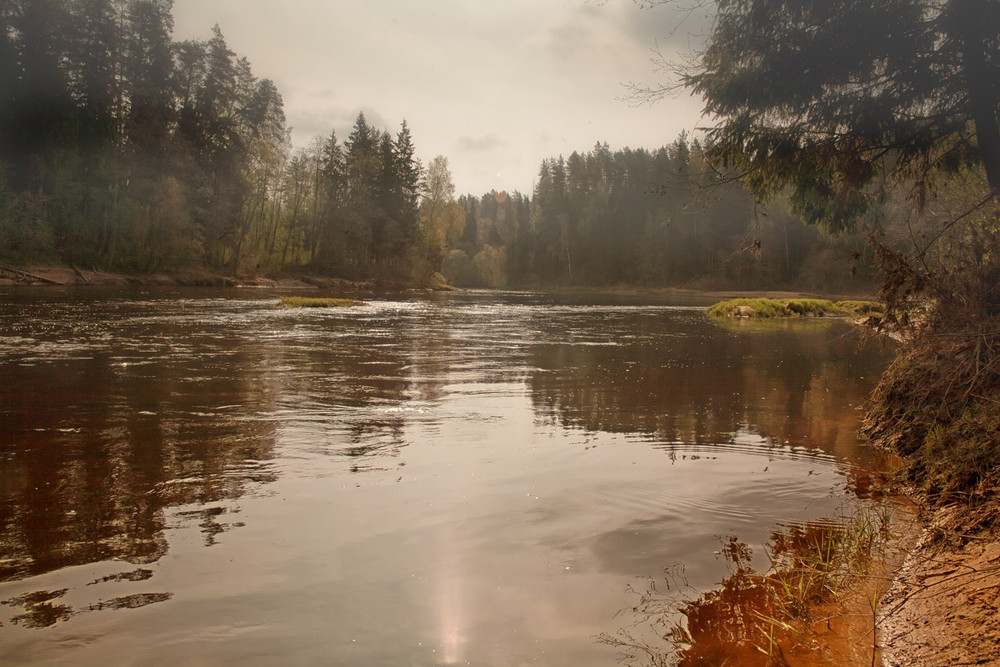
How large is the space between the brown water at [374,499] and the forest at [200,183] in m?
22.3

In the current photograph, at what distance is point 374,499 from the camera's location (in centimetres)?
544

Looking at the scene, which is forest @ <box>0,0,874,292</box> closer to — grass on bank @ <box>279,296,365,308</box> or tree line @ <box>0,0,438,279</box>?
tree line @ <box>0,0,438,279</box>

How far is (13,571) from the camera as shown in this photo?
390 cm

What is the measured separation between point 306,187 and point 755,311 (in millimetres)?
→ 55314

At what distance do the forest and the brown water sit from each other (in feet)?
73.2

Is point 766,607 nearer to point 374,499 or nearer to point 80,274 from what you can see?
point 374,499

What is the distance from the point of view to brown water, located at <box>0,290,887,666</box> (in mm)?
3396

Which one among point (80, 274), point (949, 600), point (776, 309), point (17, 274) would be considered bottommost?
point (949, 600)

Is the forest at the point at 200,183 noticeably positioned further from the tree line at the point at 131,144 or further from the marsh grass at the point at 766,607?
the marsh grass at the point at 766,607

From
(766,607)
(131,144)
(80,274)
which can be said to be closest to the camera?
(766,607)

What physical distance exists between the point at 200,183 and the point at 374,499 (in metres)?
58.0

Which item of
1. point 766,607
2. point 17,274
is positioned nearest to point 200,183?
point 17,274

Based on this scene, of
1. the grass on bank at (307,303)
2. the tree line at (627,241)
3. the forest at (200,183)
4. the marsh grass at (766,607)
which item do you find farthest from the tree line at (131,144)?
the marsh grass at (766,607)

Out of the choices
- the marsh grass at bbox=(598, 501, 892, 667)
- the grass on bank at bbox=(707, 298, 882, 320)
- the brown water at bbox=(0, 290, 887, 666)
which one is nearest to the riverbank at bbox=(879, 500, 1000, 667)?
the marsh grass at bbox=(598, 501, 892, 667)
